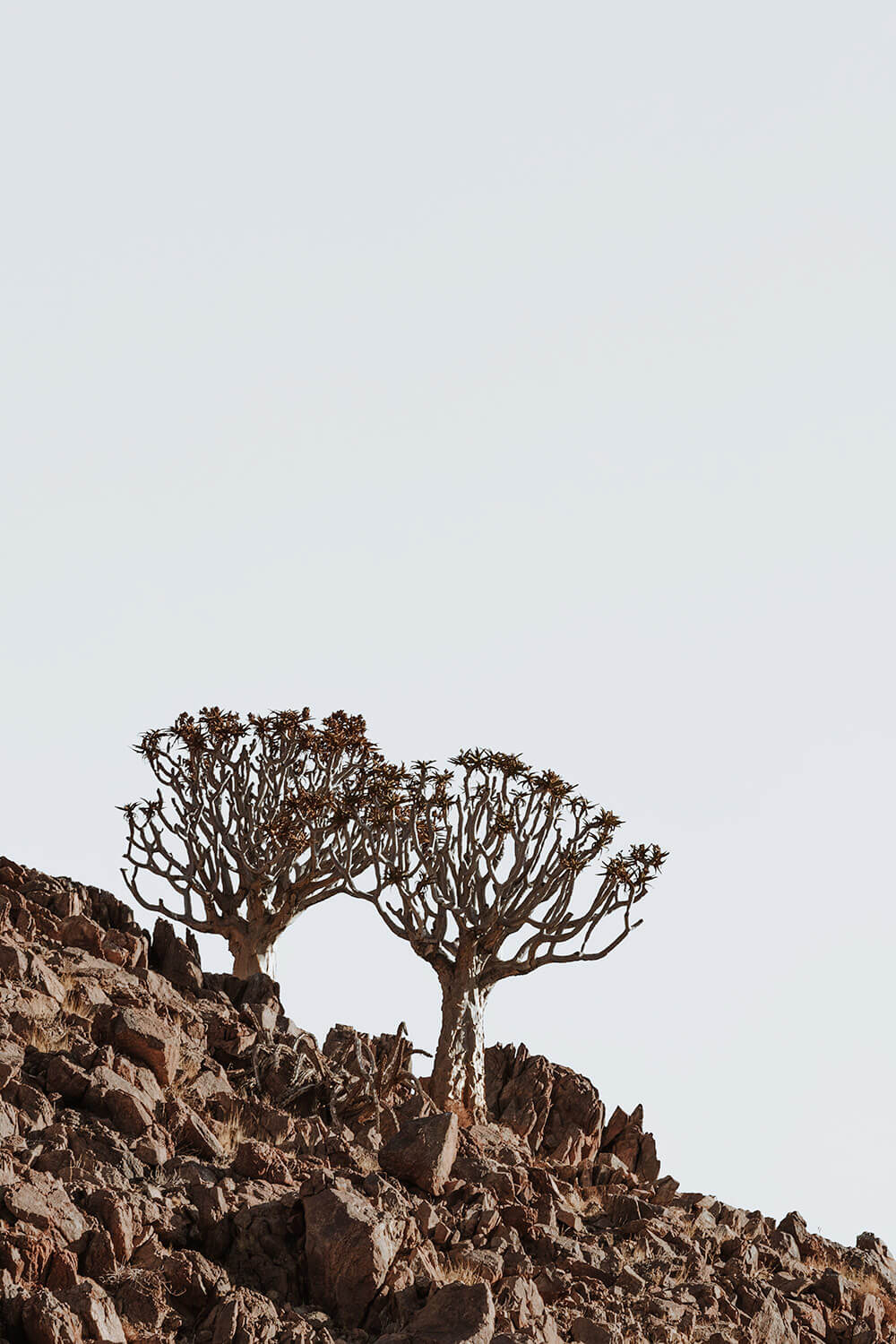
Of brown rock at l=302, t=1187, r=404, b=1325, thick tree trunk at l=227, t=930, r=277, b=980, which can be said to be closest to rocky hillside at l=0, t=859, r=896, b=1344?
brown rock at l=302, t=1187, r=404, b=1325

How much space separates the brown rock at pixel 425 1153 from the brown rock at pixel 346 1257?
207 centimetres

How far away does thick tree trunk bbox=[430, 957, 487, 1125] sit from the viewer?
2005cm

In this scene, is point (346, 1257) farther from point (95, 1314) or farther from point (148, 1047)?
point (148, 1047)

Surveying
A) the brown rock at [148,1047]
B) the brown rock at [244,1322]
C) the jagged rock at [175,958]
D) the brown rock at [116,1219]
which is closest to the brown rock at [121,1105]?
the brown rock at [148,1047]

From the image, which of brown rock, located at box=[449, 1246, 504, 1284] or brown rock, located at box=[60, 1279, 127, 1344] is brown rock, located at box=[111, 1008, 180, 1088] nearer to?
brown rock, located at box=[449, 1246, 504, 1284]

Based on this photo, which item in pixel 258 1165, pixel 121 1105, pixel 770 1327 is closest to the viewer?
pixel 258 1165

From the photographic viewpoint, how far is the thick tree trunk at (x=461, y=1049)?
20047 millimetres

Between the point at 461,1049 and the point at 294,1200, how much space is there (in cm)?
911

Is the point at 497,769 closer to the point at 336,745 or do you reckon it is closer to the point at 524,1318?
the point at 336,745

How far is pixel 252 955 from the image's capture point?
2492 centimetres

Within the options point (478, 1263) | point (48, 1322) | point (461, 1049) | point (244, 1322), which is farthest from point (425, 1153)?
point (461, 1049)

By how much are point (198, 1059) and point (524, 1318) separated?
5.17 metres

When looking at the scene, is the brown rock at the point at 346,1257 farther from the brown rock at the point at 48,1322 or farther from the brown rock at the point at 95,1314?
the brown rock at the point at 48,1322

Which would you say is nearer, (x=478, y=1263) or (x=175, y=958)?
(x=478, y=1263)
